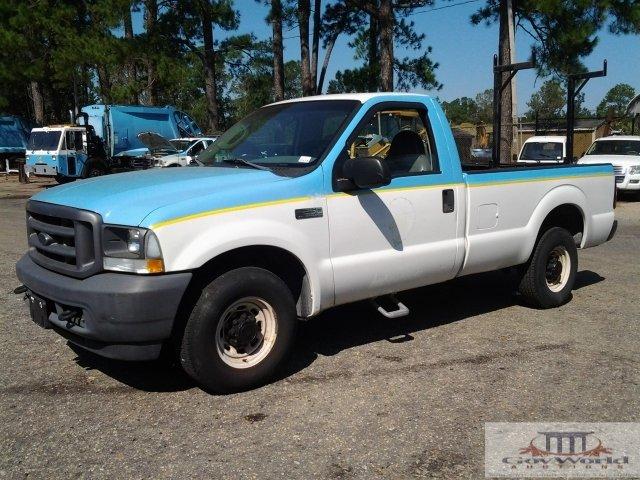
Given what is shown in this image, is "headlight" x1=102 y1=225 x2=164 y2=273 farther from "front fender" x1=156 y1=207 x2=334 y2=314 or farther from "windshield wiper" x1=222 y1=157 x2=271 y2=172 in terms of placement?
"windshield wiper" x1=222 y1=157 x2=271 y2=172

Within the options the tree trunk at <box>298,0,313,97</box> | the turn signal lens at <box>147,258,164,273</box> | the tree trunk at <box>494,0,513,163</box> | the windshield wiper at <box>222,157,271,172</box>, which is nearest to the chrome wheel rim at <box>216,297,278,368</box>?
the turn signal lens at <box>147,258,164,273</box>

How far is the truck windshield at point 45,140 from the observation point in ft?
72.4

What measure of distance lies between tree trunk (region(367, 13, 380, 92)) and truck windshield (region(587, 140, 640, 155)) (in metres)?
10.4

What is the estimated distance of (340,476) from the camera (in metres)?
3.17

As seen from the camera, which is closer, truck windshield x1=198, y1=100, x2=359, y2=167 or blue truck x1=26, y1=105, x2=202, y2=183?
truck windshield x1=198, y1=100, x2=359, y2=167

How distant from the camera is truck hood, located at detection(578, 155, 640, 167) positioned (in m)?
16.6

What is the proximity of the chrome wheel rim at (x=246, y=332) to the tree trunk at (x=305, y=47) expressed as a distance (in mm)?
23417

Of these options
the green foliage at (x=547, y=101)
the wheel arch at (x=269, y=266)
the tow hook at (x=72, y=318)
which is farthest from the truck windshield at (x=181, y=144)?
the green foliage at (x=547, y=101)

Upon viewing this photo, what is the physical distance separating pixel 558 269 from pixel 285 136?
319 cm

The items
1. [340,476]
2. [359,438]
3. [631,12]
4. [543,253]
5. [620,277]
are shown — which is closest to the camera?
[340,476]

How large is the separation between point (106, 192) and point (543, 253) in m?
3.95

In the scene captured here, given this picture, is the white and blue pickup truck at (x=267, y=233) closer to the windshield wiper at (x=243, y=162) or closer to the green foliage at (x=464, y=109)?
the windshield wiper at (x=243, y=162)

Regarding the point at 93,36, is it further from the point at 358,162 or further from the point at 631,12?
the point at 358,162

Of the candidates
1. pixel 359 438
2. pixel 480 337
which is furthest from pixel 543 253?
pixel 359 438
